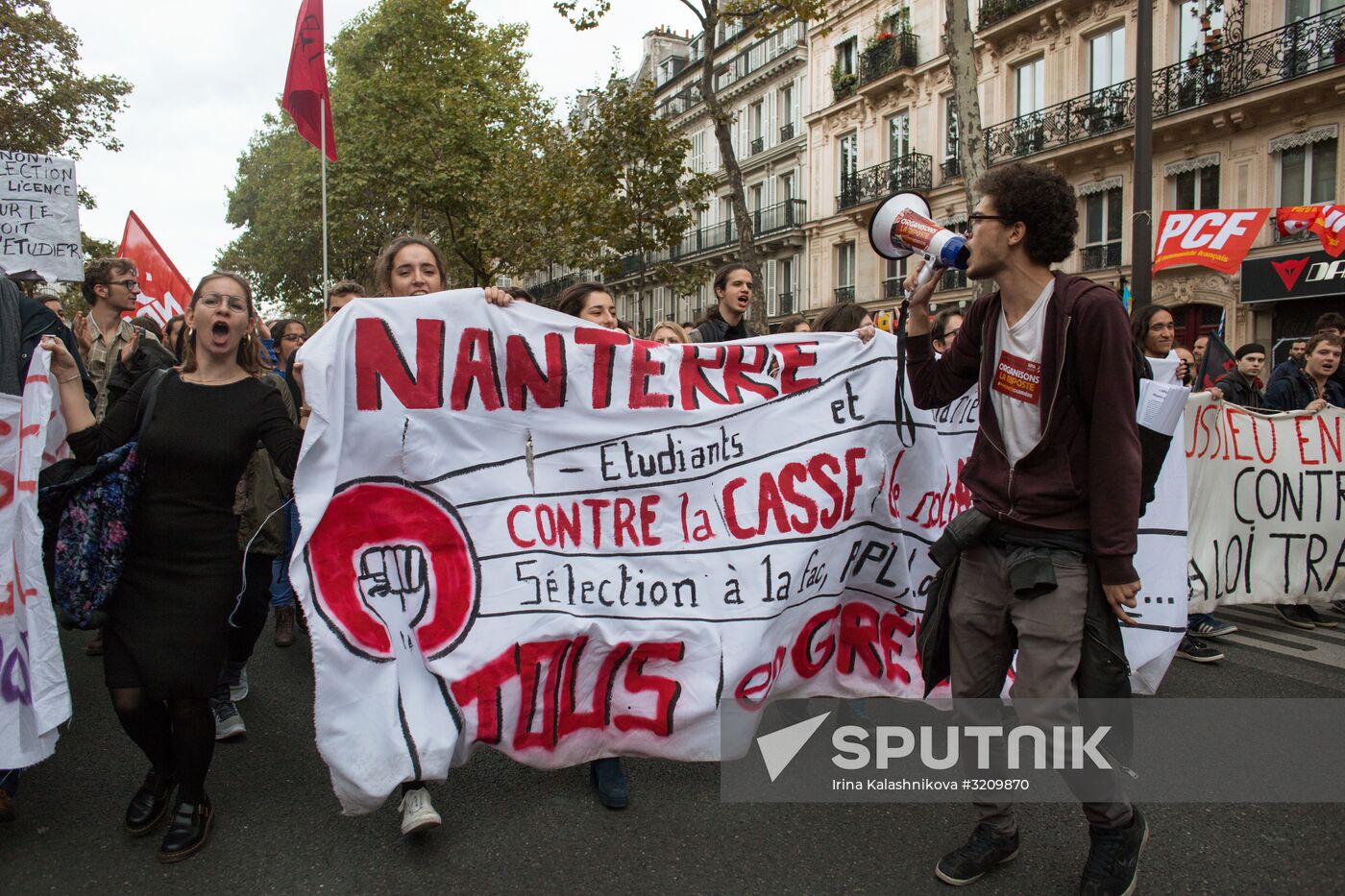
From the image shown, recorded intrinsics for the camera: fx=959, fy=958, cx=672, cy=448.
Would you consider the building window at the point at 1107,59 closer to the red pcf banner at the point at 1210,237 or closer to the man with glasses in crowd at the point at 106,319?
the red pcf banner at the point at 1210,237

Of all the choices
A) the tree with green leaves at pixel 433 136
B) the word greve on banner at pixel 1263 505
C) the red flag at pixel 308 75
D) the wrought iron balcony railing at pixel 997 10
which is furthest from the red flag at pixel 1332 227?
the tree with green leaves at pixel 433 136

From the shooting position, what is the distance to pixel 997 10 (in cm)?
2408

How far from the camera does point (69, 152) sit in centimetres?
2075

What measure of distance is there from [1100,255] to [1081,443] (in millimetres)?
21305

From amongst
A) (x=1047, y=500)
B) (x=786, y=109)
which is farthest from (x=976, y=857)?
(x=786, y=109)

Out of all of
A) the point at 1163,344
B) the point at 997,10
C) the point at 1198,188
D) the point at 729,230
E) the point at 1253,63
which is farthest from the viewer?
the point at 729,230

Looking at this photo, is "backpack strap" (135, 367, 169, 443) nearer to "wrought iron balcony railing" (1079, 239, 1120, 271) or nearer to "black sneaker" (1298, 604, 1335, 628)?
"black sneaker" (1298, 604, 1335, 628)

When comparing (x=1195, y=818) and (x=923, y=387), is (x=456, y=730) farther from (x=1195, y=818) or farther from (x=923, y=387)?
(x=1195, y=818)

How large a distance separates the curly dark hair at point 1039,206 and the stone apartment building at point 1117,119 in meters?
17.1

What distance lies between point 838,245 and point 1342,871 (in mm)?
29670

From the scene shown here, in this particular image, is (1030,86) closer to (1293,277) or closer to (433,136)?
(1293,277)

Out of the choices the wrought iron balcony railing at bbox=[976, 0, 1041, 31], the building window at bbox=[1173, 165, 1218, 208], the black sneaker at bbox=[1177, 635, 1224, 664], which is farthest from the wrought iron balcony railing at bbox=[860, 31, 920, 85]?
the black sneaker at bbox=[1177, 635, 1224, 664]

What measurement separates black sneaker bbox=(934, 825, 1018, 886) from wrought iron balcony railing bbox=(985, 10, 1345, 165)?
1541 cm

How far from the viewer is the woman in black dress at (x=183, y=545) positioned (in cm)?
300
